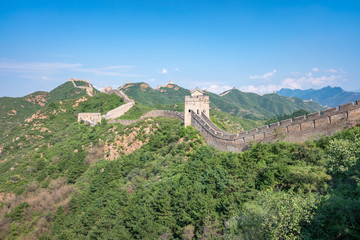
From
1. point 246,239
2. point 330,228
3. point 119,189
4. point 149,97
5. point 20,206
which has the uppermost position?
point 149,97

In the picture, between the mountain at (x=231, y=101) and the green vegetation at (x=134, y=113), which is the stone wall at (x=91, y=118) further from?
the mountain at (x=231, y=101)

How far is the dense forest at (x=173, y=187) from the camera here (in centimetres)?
934

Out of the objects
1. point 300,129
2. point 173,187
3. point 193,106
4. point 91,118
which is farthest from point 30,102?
point 300,129

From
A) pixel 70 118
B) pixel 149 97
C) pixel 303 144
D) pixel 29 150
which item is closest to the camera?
pixel 303 144

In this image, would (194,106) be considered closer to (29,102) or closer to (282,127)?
(282,127)

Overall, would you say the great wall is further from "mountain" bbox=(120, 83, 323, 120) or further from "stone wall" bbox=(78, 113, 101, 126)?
"mountain" bbox=(120, 83, 323, 120)

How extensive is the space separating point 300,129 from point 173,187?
1042cm

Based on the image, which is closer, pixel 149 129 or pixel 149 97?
pixel 149 129

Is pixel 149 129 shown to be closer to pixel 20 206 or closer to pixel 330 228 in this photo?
pixel 20 206

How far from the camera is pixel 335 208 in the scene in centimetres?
868

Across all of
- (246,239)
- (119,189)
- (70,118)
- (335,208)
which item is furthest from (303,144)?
(70,118)

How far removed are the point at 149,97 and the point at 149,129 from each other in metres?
77.4

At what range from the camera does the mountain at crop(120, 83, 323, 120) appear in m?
111

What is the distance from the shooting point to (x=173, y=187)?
1828 centimetres
